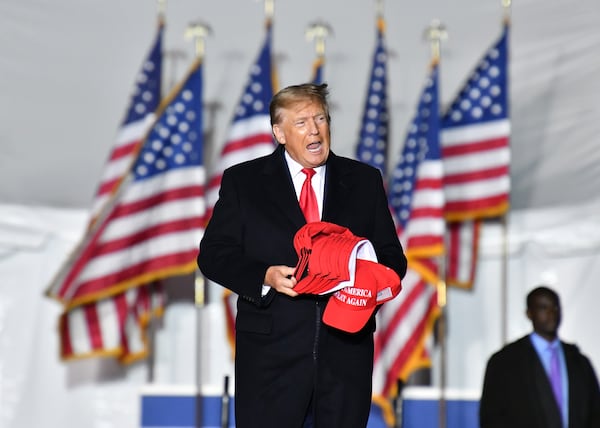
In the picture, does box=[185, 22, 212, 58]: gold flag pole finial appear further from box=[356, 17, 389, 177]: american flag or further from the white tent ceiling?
box=[356, 17, 389, 177]: american flag

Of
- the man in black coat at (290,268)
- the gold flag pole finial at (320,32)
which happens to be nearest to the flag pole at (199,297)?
the gold flag pole finial at (320,32)

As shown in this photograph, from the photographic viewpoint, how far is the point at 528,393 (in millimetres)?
4004

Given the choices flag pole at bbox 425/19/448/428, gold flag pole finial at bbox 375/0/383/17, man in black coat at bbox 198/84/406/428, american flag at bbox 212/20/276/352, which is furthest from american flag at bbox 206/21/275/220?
man in black coat at bbox 198/84/406/428

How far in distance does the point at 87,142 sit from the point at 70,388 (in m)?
1.33

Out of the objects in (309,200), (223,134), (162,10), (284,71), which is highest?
(162,10)

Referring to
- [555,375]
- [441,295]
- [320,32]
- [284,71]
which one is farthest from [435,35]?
[555,375]

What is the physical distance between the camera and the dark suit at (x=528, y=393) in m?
3.96

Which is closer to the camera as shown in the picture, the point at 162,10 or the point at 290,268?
the point at 290,268

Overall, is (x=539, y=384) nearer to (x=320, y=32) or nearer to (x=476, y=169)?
(x=476, y=169)

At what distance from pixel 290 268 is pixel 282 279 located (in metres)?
0.03

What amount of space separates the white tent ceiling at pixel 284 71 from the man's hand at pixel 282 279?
374 cm

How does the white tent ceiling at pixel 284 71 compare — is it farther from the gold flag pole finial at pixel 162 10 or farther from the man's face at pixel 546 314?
the man's face at pixel 546 314

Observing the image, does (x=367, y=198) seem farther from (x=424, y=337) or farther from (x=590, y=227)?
(x=590, y=227)

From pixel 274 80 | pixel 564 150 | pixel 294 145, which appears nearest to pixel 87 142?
pixel 274 80
